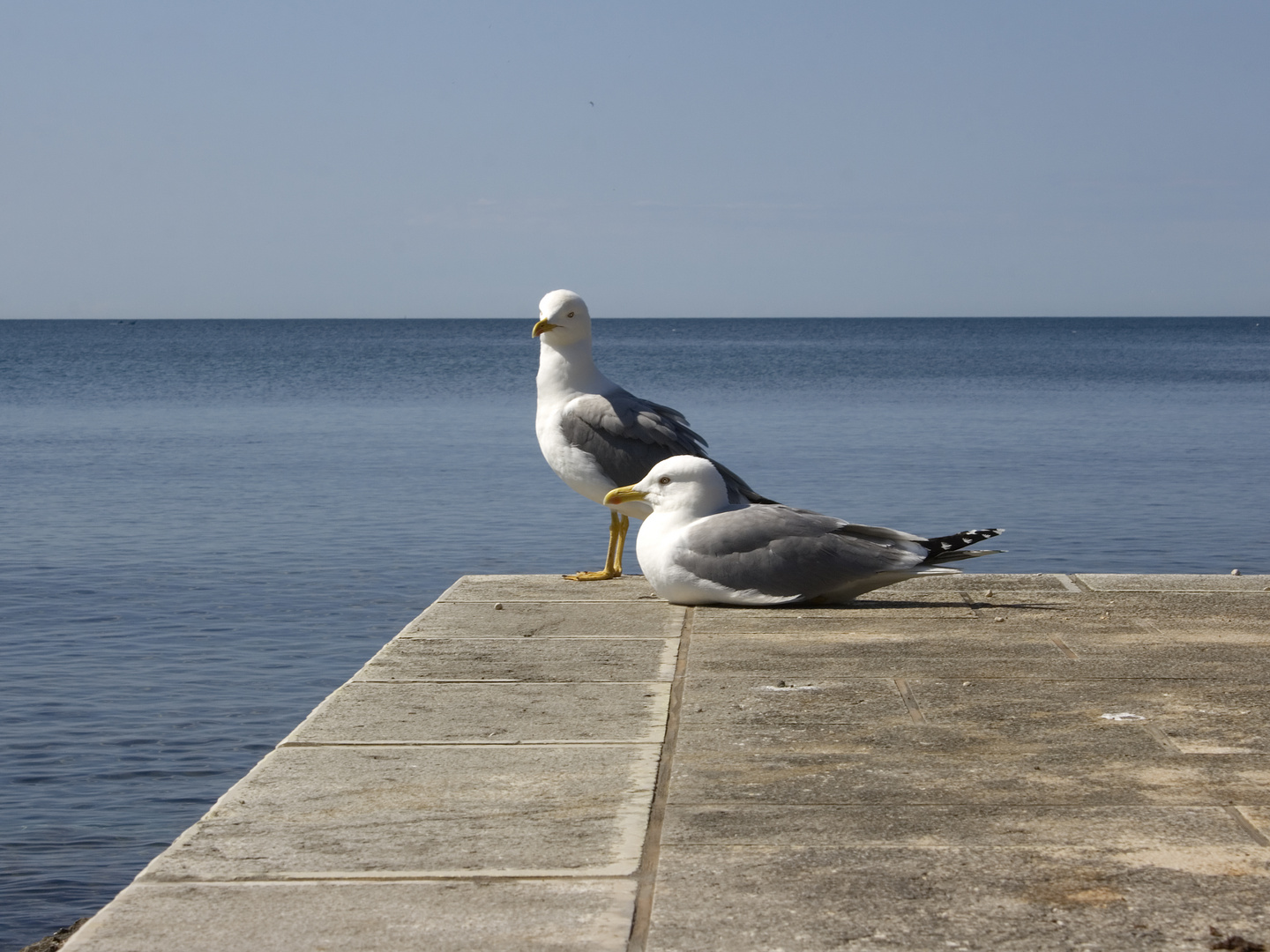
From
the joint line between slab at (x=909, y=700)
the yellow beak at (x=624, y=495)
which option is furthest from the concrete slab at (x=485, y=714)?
the yellow beak at (x=624, y=495)

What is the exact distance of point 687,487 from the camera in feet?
20.9

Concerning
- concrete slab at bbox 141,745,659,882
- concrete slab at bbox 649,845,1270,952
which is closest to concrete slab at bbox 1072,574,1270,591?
concrete slab at bbox 141,745,659,882

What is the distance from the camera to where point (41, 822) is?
265 inches

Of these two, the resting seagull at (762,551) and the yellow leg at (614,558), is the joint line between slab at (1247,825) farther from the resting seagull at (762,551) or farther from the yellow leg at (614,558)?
the yellow leg at (614,558)

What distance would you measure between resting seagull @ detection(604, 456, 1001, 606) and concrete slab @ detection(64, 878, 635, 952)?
3.19 m

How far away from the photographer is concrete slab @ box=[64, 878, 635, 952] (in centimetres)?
278

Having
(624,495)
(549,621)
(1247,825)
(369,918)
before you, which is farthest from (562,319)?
(369,918)

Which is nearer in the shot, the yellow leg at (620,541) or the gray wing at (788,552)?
the gray wing at (788,552)

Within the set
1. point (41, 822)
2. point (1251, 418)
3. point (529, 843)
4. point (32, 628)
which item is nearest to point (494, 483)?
point (32, 628)

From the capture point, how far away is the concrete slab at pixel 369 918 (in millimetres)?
2779

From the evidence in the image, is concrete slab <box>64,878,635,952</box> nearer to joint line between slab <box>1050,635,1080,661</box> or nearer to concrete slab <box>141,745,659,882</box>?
concrete slab <box>141,745,659,882</box>

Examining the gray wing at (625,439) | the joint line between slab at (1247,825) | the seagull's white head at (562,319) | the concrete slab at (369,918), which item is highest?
the seagull's white head at (562,319)

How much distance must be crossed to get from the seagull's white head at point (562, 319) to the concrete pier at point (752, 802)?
215 centimetres

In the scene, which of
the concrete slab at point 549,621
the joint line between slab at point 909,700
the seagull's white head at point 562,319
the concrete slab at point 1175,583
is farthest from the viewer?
the seagull's white head at point 562,319
